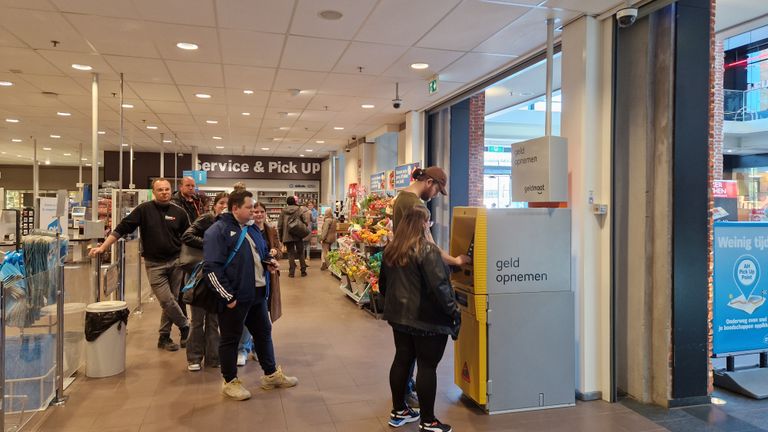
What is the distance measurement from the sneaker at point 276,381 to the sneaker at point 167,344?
4.66ft

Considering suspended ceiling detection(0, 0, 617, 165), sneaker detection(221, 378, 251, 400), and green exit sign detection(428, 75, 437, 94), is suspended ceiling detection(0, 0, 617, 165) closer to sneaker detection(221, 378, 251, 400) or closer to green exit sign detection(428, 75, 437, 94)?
green exit sign detection(428, 75, 437, 94)

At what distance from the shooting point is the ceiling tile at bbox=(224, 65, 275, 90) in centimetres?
562

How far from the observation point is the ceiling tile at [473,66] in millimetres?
5152

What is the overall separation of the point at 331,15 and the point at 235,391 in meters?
2.94

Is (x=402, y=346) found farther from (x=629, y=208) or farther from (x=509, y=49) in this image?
(x=509, y=49)

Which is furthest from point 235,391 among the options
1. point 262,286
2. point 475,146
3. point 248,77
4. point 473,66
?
point 475,146

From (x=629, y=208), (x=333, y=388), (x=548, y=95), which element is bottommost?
(x=333, y=388)

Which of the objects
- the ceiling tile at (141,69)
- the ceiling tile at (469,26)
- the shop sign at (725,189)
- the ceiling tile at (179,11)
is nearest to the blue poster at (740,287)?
the shop sign at (725,189)

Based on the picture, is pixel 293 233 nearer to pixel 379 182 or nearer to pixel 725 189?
pixel 379 182

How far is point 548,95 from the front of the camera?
386cm

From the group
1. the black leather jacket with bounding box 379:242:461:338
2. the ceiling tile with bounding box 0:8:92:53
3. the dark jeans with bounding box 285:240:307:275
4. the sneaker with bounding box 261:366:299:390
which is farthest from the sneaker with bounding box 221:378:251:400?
the dark jeans with bounding box 285:240:307:275

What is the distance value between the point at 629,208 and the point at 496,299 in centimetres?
127

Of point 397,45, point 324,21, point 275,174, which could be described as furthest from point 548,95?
point 275,174

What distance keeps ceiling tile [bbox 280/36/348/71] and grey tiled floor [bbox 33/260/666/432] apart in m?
2.91
